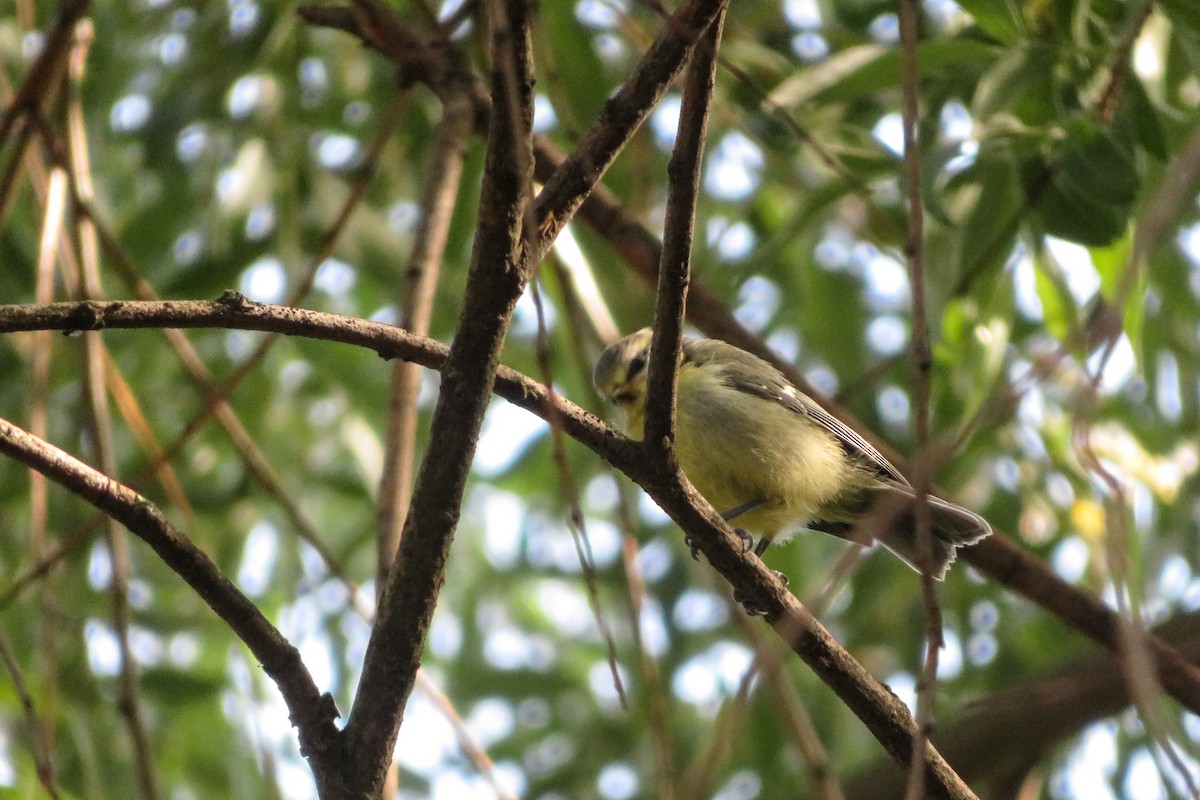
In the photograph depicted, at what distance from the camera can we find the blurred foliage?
2.85 m

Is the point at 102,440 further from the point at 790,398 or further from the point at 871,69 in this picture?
the point at 790,398

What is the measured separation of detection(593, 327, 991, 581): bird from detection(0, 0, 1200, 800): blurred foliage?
0.20 m

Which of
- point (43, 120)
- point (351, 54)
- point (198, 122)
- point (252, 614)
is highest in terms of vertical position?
point (351, 54)

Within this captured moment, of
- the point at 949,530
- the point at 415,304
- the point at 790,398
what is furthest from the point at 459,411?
the point at 790,398

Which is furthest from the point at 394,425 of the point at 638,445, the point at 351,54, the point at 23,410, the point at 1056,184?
the point at 351,54

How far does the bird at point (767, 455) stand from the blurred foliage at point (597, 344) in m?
0.20

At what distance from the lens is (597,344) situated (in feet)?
13.9

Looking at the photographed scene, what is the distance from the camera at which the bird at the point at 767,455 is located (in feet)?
11.2

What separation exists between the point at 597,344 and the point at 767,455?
977 millimetres

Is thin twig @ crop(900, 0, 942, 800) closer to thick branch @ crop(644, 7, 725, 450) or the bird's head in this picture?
thick branch @ crop(644, 7, 725, 450)

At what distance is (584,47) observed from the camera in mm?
3359

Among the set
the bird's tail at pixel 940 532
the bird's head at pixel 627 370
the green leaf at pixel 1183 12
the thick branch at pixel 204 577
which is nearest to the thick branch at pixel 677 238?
the thick branch at pixel 204 577

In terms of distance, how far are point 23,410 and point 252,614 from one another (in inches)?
98.5

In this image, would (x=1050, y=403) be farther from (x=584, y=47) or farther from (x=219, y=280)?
(x=219, y=280)
